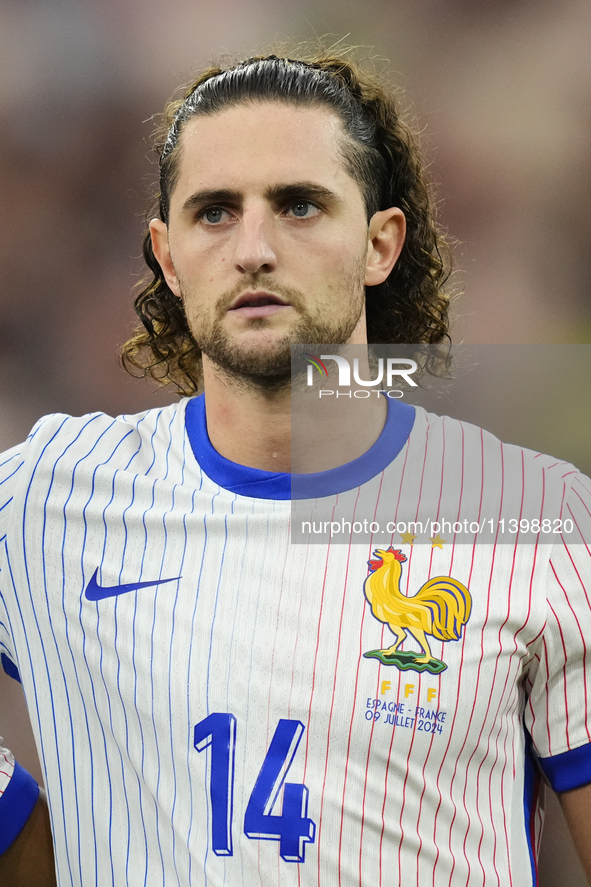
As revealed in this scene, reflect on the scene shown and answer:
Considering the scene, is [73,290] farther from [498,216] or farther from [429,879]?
[429,879]

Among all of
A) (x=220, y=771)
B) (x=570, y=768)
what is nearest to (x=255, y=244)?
(x=220, y=771)

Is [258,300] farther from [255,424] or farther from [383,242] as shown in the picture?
[383,242]

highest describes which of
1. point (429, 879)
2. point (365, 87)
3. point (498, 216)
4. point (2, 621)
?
point (498, 216)

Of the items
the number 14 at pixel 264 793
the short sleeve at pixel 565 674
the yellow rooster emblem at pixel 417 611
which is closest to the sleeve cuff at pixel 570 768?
the short sleeve at pixel 565 674

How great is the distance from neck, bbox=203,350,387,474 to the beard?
2 cm

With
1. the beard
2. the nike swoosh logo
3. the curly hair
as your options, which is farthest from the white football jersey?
the curly hair

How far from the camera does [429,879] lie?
92cm

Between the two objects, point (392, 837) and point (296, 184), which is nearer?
point (392, 837)

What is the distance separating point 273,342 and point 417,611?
1.19 ft

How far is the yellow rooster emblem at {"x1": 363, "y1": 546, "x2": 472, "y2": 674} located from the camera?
95 centimetres

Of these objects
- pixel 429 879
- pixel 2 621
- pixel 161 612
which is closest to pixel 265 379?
pixel 161 612

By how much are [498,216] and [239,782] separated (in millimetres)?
1544

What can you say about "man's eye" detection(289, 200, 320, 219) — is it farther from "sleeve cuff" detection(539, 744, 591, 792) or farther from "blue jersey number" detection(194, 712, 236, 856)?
"sleeve cuff" detection(539, 744, 591, 792)

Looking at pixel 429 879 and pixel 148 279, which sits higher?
pixel 148 279
